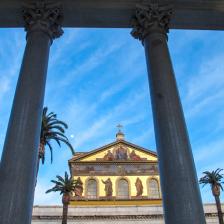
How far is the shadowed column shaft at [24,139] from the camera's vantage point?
18.2 ft

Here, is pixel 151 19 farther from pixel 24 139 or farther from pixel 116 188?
pixel 116 188

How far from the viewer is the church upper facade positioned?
132 ft

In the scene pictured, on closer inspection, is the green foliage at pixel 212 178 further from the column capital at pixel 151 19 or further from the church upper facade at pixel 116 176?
the column capital at pixel 151 19

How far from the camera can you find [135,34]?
29.2 feet

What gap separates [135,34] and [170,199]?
4.71 metres

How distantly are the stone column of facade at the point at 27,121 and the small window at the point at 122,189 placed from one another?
34852 millimetres

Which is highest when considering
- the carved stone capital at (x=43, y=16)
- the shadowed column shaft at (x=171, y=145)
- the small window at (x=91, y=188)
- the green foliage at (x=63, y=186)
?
the small window at (x=91, y=188)

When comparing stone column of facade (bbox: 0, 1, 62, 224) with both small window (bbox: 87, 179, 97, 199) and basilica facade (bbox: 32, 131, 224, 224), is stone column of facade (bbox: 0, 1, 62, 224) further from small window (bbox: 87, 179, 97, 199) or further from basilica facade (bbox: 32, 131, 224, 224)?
small window (bbox: 87, 179, 97, 199)

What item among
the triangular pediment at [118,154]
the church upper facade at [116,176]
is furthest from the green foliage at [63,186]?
the triangular pediment at [118,154]

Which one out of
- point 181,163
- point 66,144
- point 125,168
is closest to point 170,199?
point 181,163

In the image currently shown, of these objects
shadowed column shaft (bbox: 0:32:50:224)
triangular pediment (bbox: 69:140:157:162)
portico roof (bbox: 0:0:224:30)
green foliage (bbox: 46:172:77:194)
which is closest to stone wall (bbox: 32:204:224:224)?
green foliage (bbox: 46:172:77:194)

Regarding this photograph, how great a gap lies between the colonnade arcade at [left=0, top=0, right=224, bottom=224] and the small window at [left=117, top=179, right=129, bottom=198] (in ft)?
112

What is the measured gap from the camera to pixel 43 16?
839 cm

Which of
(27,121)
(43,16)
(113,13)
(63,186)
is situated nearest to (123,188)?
(63,186)
